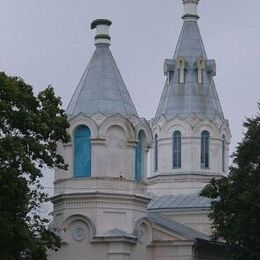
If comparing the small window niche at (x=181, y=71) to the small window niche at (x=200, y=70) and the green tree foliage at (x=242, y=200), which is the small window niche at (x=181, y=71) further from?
the green tree foliage at (x=242, y=200)

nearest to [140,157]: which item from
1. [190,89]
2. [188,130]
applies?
[188,130]

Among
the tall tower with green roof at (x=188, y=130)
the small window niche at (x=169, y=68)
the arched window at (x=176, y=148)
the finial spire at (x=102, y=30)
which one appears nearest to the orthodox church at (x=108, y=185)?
the finial spire at (x=102, y=30)

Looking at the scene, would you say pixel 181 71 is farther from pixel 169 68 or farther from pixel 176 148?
pixel 176 148

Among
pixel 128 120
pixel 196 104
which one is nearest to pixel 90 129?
pixel 128 120

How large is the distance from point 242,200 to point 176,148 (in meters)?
17.2

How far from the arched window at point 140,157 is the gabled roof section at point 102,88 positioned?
108 centimetres

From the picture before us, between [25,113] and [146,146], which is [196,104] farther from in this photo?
[25,113]

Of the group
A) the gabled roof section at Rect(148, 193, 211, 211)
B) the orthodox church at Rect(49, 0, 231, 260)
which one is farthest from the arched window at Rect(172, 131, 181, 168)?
the orthodox church at Rect(49, 0, 231, 260)

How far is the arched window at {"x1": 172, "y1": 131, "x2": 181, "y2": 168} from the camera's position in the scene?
6084cm

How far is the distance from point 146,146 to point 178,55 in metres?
13.9

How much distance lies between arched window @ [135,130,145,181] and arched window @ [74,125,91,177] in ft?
7.13

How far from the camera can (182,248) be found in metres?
50.4

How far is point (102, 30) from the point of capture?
50375 mm

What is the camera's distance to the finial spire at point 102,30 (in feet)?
165
